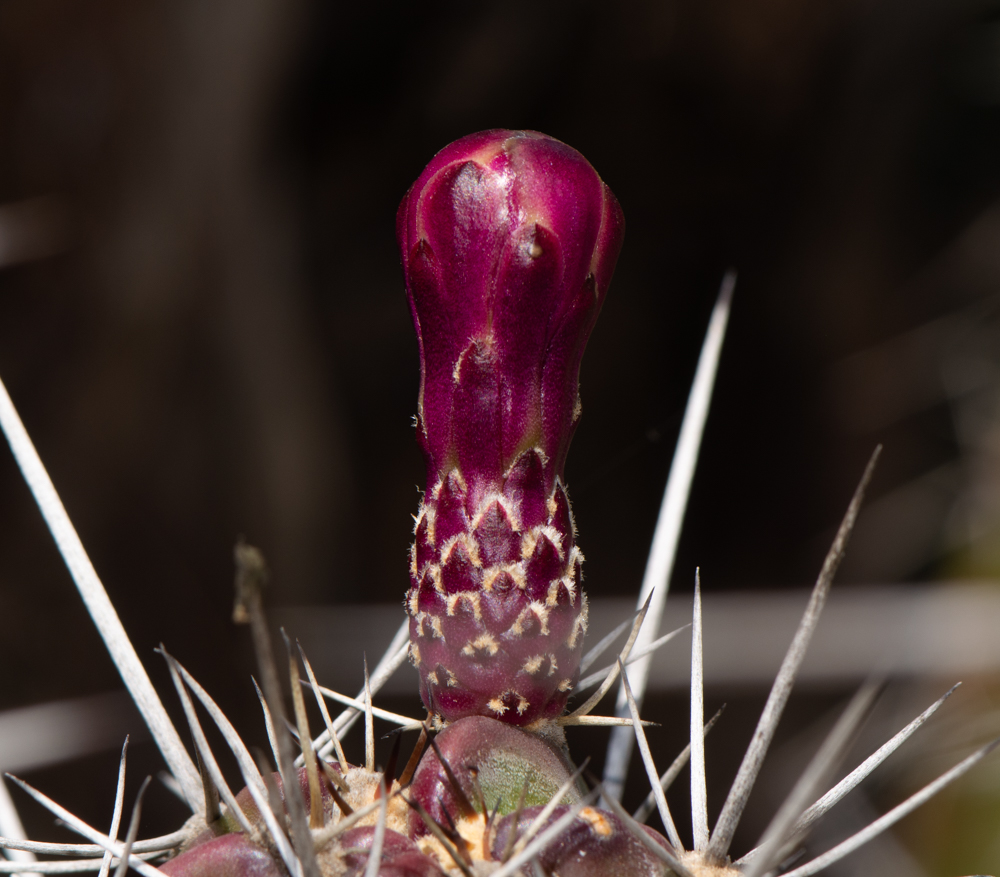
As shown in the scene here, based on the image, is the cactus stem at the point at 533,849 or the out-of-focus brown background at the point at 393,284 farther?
the out-of-focus brown background at the point at 393,284

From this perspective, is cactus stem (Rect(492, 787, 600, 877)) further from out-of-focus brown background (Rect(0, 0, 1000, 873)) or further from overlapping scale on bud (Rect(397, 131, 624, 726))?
out-of-focus brown background (Rect(0, 0, 1000, 873))

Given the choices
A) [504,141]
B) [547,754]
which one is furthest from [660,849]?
[504,141]

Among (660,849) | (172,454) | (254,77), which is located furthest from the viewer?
(172,454)

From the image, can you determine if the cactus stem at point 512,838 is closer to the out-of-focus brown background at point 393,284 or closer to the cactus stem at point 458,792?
the cactus stem at point 458,792

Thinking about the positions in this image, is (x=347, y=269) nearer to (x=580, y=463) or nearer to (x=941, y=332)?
(x=580, y=463)

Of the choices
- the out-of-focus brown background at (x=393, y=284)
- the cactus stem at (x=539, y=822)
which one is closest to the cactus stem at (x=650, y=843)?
the cactus stem at (x=539, y=822)

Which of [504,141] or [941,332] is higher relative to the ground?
[504,141]
